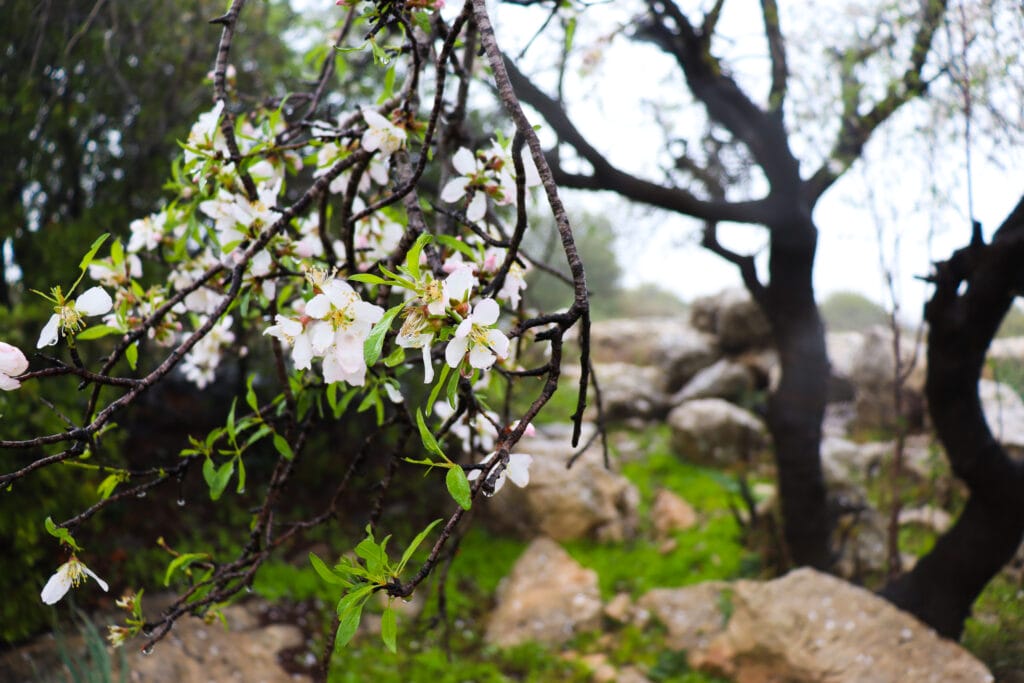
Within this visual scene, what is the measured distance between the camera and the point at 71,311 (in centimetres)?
82

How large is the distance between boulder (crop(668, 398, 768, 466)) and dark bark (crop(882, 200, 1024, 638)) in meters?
3.35

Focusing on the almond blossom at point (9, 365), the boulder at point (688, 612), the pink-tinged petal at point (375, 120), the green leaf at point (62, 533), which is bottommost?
the boulder at point (688, 612)

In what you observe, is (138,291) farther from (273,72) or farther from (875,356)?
(875,356)

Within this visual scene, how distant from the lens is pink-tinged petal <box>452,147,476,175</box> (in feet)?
3.49

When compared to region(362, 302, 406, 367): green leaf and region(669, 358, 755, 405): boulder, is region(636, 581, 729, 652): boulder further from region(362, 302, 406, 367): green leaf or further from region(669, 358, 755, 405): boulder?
region(669, 358, 755, 405): boulder

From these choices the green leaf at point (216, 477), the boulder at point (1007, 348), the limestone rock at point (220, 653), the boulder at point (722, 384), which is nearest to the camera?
the green leaf at point (216, 477)

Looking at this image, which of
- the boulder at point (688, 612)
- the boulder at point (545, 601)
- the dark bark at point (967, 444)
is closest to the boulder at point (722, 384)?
the boulder at point (545, 601)

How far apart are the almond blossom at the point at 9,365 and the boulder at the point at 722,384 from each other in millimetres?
7996

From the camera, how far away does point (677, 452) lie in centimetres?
682

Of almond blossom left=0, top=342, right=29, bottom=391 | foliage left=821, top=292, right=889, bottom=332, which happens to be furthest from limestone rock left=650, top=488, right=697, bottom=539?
foliage left=821, top=292, right=889, bottom=332

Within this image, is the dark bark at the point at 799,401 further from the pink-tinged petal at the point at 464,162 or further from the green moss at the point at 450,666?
the pink-tinged petal at the point at 464,162

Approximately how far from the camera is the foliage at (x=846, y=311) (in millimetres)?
11970

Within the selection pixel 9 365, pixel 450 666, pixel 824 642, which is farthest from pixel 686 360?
pixel 9 365

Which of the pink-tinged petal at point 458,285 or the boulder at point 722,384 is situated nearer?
the pink-tinged petal at point 458,285
